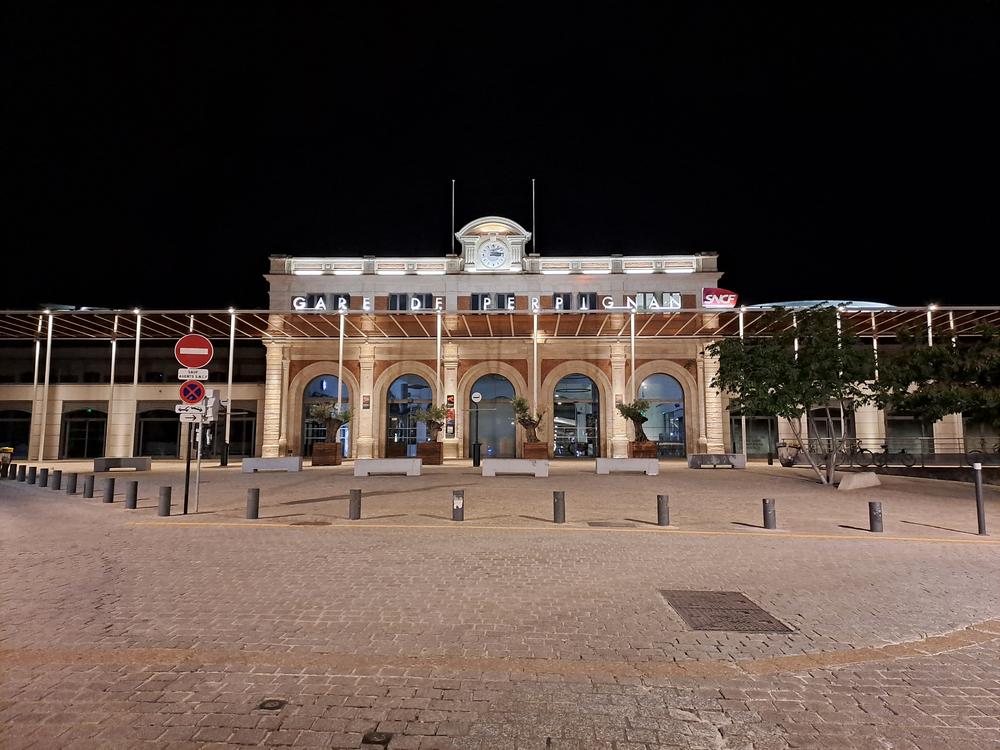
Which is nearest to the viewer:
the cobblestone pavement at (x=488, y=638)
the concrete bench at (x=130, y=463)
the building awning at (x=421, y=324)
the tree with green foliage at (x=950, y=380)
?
the cobblestone pavement at (x=488, y=638)

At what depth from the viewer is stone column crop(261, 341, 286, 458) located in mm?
30328

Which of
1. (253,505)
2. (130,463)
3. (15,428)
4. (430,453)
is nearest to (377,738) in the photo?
(253,505)

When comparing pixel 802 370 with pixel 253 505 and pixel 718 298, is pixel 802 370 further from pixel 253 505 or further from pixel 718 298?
pixel 253 505

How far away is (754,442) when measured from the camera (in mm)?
30938

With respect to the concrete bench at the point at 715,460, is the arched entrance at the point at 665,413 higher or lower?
higher

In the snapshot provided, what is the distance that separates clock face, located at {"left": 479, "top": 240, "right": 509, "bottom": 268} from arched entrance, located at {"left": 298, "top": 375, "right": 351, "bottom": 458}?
10.5 metres

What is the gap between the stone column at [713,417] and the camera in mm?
29250

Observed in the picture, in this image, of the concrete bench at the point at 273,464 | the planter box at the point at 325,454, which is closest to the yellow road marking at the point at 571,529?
the concrete bench at the point at 273,464

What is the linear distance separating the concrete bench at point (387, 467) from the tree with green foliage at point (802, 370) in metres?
10.3

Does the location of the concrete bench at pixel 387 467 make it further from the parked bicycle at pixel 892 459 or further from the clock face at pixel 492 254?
the parked bicycle at pixel 892 459

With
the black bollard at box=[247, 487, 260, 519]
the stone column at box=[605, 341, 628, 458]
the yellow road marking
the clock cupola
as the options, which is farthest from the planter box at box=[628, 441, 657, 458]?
the black bollard at box=[247, 487, 260, 519]

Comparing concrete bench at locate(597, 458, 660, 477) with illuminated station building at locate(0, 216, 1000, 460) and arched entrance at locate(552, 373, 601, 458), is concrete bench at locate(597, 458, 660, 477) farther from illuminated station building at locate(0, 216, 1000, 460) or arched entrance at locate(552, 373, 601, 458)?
arched entrance at locate(552, 373, 601, 458)

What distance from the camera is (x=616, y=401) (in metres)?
29.6

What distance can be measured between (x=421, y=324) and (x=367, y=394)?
5572 millimetres
